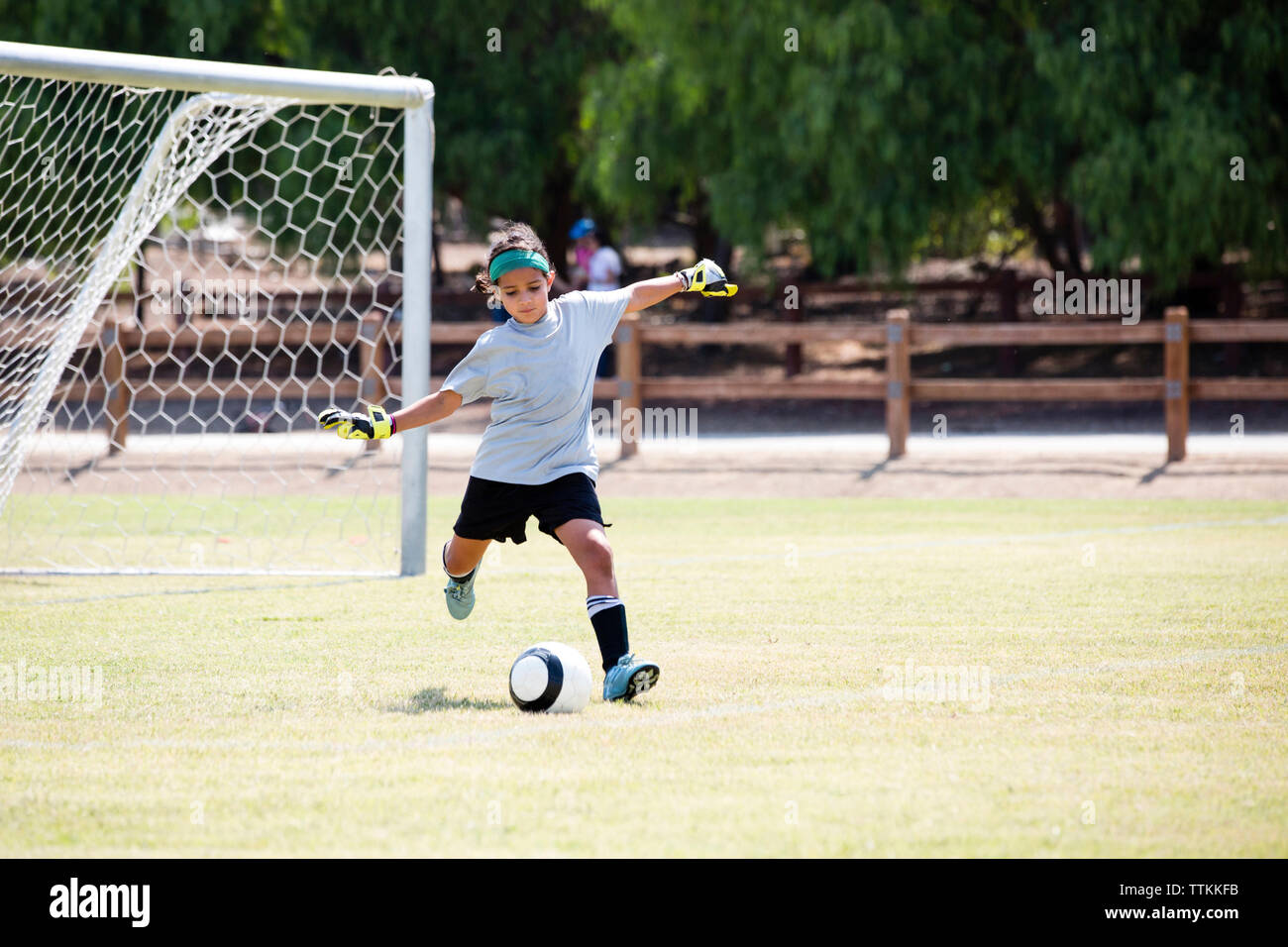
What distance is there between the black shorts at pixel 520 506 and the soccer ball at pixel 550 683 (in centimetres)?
59

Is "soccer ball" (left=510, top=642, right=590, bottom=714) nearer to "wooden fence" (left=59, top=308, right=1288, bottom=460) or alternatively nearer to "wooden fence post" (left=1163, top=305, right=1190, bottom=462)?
"wooden fence" (left=59, top=308, right=1288, bottom=460)

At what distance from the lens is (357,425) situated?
18.6 ft

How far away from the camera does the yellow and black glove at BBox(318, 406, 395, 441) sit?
18.5 ft

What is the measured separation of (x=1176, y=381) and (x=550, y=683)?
1065 centimetres

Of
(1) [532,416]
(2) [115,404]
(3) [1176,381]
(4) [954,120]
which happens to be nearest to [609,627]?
(1) [532,416]

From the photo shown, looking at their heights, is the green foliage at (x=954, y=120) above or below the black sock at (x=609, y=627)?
above

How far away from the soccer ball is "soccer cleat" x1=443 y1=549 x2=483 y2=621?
1.23 m

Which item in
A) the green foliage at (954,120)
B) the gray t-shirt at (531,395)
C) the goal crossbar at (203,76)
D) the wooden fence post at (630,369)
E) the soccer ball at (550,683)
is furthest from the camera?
the green foliage at (954,120)

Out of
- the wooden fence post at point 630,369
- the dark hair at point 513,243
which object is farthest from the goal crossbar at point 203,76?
the wooden fence post at point 630,369

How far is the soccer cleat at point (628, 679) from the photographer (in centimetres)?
554

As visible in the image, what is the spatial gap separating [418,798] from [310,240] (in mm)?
18955

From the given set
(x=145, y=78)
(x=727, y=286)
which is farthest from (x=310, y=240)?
(x=727, y=286)

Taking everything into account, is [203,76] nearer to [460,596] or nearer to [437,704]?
[460,596]

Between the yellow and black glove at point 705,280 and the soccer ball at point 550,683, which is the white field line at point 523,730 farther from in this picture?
the yellow and black glove at point 705,280
